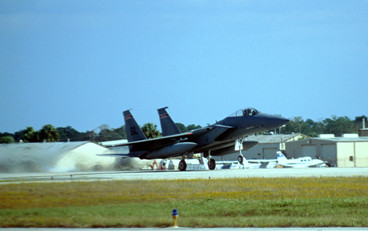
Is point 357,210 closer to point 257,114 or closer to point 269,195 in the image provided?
point 269,195

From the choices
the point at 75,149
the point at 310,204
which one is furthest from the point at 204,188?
the point at 75,149

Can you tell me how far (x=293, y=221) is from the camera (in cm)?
1436

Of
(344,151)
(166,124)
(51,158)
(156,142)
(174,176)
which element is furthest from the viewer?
(344,151)

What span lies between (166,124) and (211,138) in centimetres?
700

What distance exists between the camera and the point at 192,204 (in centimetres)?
1866

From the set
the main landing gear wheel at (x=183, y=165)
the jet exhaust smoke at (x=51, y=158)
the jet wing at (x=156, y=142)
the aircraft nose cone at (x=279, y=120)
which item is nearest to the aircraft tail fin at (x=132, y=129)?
the jet exhaust smoke at (x=51, y=158)

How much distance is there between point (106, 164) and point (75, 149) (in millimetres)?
3261

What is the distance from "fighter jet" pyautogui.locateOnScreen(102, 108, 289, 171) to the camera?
3731 cm

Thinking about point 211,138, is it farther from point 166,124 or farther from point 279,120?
point 166,124

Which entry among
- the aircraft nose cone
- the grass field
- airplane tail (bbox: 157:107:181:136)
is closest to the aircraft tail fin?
airplane tail (bbox: 157:107:181:136)

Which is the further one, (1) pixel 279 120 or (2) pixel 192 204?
(1) pixel 279 120

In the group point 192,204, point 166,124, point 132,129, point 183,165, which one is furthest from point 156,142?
point 192,204

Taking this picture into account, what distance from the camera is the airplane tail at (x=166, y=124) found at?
45.7 metres

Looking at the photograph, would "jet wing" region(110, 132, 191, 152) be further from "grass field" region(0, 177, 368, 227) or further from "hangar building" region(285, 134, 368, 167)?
"hangar building" region(285, 134, 368, 167)
